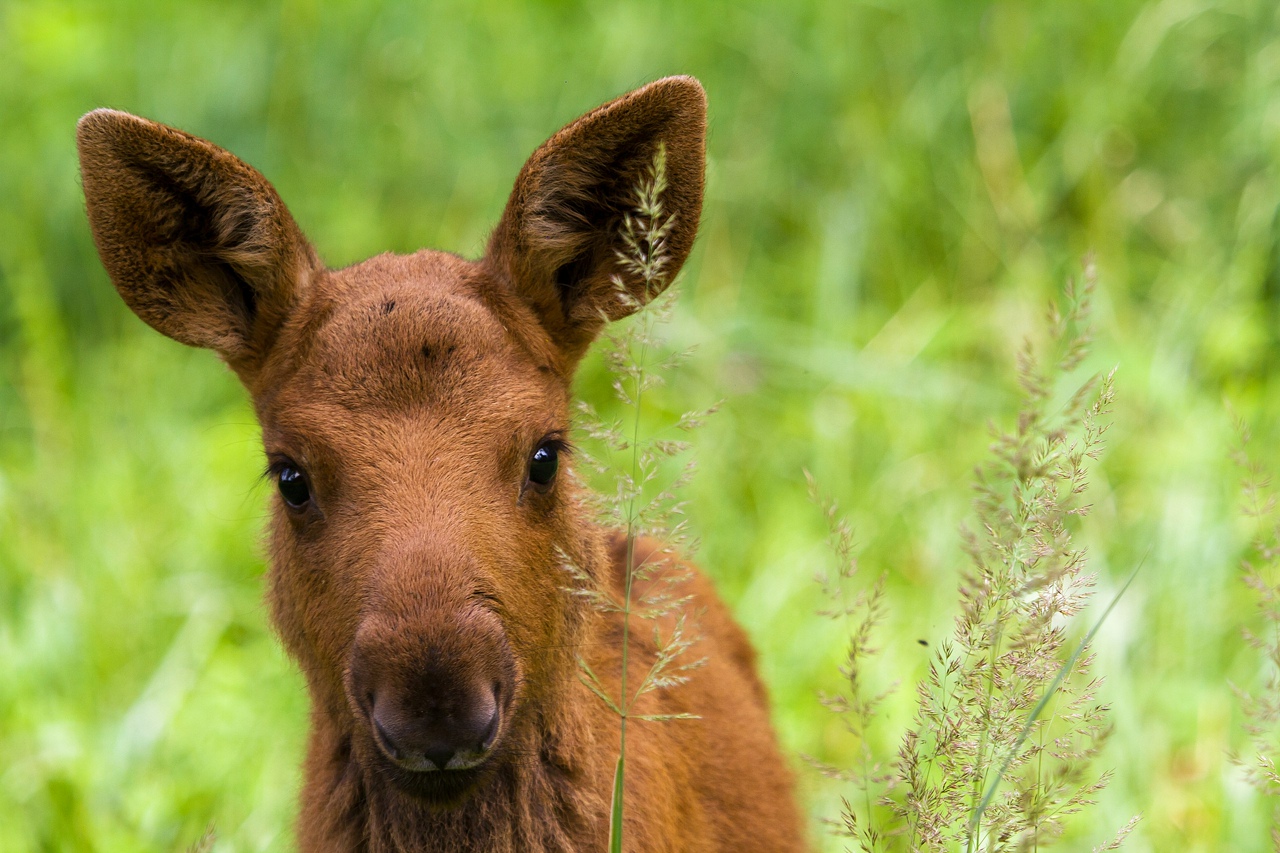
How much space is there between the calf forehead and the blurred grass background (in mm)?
1670

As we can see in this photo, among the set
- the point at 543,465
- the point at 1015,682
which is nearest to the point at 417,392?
the point at 543,465

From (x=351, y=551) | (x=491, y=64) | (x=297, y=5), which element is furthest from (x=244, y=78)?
(x=351, y=551)

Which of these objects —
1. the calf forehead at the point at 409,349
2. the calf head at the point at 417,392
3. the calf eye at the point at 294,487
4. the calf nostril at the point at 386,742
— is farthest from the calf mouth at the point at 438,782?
the calf forehead at the point at 409,349

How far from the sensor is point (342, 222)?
8.29 metres

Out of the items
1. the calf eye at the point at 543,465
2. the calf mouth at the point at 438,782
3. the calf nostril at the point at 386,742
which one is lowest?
the calf mouth at the point at 438,782

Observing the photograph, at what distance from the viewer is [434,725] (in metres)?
2.83

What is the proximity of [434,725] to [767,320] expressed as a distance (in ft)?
16.0

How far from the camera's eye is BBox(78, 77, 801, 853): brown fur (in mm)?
3045

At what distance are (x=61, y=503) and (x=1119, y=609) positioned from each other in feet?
16.0

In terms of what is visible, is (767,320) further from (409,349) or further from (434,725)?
(434,725)

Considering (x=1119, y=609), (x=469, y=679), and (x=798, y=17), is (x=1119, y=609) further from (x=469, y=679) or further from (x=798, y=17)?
(x=798, y=17)

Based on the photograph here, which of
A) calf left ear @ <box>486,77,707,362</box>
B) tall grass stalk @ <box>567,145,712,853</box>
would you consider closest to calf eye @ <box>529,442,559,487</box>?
tall grass stalk @ <box>567,145,712,853</box>

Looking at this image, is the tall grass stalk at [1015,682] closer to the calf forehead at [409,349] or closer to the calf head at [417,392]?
the calf head at [417,392]

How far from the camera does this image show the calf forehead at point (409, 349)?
10.8 feet
